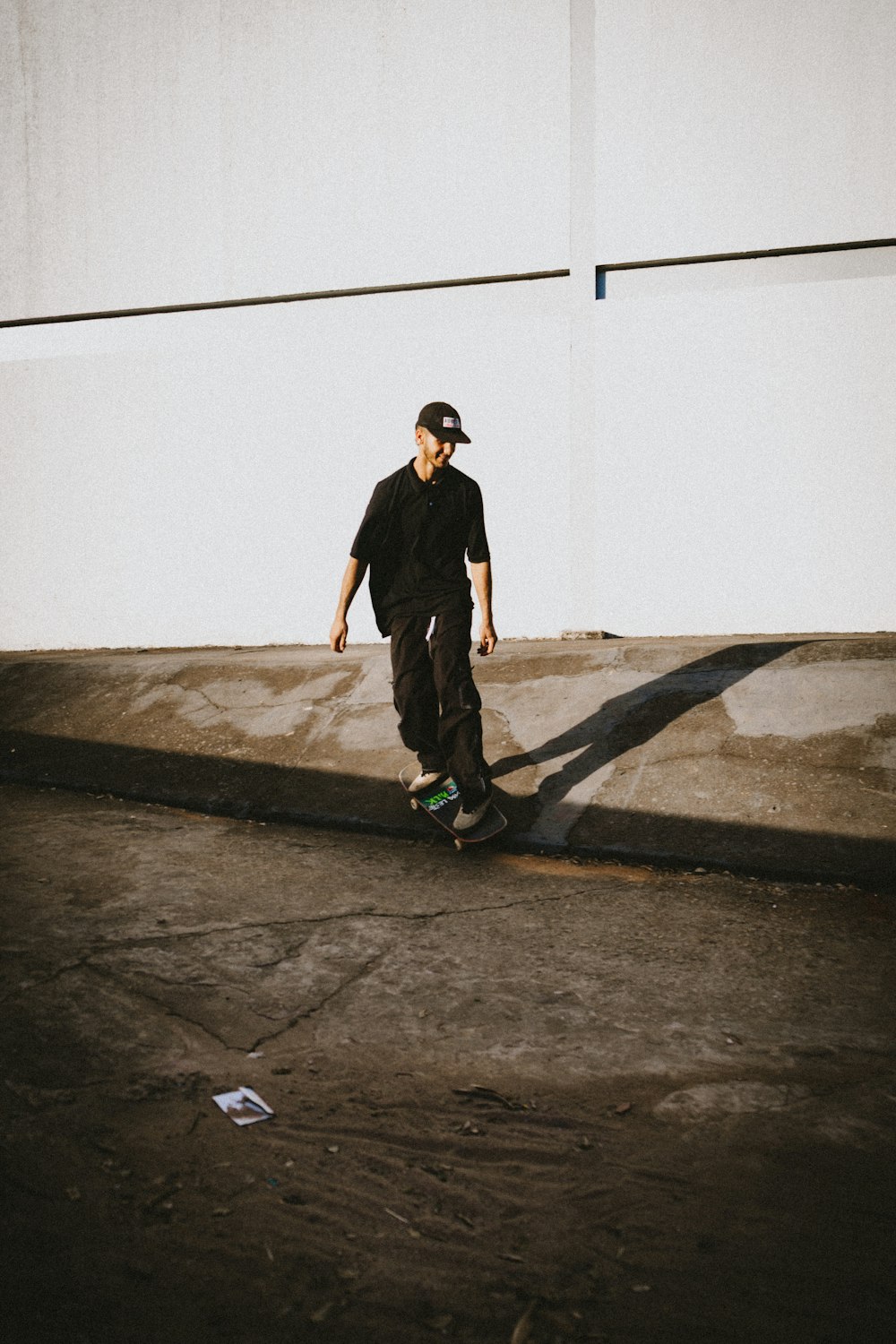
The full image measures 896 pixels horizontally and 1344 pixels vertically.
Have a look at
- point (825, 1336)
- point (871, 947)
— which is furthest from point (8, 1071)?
point (871, 947)

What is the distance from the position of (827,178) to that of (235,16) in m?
4.97

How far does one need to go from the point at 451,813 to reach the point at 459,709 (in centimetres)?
52

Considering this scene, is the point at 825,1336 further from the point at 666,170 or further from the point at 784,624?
the point at 666,170

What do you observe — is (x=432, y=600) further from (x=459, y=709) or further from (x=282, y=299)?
(x=282, y=299)

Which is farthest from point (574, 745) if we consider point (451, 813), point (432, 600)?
point (432, 600)

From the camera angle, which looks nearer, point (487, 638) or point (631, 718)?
point (487, 638)

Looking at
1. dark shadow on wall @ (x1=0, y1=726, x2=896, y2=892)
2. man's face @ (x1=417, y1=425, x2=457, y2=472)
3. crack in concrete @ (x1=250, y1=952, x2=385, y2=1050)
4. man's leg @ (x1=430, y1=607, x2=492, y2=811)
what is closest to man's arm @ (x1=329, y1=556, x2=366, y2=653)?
man's leg @ (x1=430, y1=607, x2=492, y2=811)

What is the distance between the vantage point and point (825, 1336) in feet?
4.98

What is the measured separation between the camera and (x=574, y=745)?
5117mm

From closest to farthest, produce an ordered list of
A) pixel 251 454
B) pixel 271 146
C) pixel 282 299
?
1. pixel 271 146
2. pixel 282 299
3. pixel 251 454

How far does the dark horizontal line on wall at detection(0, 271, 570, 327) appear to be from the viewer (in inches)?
303

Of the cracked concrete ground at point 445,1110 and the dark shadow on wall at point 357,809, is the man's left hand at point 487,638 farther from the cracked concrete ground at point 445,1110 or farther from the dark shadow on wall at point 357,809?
the cracked concrete ground at point 445,1110

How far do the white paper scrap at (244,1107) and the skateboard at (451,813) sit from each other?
6.86ft

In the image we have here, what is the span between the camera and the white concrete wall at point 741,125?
22.8 ft
